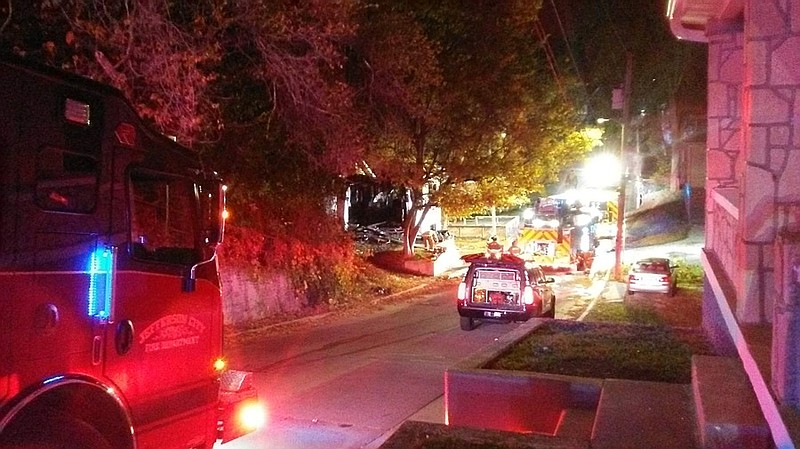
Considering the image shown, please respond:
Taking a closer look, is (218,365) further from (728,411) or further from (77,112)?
(728,411)

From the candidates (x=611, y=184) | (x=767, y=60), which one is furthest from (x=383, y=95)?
(x=611, y=184)

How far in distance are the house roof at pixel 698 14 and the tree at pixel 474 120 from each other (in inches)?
391

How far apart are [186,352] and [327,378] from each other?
20.0 ft

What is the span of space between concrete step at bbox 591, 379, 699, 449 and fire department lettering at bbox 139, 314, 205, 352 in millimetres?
2935

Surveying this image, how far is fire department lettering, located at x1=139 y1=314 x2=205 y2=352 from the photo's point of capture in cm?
519

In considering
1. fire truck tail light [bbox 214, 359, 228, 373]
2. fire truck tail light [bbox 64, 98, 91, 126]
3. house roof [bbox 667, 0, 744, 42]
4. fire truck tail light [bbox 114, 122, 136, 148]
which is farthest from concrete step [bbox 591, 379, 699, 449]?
house roof [bbox 667, 0, 744, 42]

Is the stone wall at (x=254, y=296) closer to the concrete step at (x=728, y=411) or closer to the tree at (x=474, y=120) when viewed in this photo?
the tree at (x=474, y=120)

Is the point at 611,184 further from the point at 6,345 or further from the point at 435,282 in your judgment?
the point at 6,345

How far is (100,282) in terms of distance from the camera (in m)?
4.78

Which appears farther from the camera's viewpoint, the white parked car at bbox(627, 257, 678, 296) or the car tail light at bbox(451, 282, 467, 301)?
the white parked car at bbox(627, 257, 678, 296)

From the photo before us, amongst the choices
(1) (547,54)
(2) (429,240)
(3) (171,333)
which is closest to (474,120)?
(1) (547,54)

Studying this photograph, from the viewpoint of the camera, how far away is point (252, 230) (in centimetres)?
1819

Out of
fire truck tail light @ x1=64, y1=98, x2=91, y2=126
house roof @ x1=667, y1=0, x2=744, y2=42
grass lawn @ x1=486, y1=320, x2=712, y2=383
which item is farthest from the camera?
house roof @ x1=667, y1=0, x2=744, y2=42

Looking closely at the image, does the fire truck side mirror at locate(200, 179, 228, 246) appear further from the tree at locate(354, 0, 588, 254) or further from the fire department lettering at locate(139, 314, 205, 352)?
the tree at locate(354, 0, 588, 254)
